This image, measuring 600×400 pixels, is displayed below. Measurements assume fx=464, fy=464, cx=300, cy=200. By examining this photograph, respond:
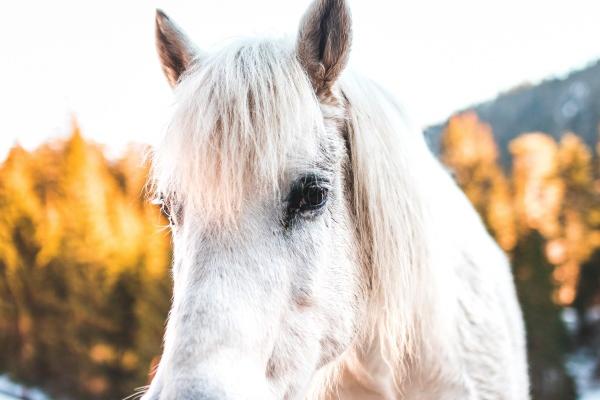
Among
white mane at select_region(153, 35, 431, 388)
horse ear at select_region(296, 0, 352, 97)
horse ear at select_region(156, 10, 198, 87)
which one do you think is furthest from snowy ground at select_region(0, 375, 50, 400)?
horse ear at select_region(296, 0, 352, 97)

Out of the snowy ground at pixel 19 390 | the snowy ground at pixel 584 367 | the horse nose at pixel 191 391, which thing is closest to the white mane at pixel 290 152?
the horse nose at pixel 191 391

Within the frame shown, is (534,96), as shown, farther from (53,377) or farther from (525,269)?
(53,377)

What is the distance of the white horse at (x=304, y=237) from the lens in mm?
1467

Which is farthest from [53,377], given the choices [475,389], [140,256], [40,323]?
[475,389]

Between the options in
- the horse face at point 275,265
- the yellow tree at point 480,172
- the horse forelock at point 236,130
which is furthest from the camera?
the yellow tree at point 480,172

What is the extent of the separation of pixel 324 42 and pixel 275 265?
0.90m

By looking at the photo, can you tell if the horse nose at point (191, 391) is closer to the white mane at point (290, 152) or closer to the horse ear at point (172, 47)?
the white mane at point (290, 152)

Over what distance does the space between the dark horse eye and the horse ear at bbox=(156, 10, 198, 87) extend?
801 mm

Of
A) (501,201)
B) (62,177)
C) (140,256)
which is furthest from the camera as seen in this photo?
(501,201)

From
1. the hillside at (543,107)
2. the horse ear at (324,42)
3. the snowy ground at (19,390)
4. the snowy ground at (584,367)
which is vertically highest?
the horse ear at (324,42)

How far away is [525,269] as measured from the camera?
646 inches

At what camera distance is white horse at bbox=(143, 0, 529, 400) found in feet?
4.81

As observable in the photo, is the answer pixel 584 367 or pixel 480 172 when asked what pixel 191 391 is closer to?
pixel 584 367

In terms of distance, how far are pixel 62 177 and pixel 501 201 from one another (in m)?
19.1
